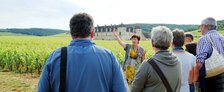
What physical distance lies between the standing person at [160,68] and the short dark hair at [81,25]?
0.91 meters

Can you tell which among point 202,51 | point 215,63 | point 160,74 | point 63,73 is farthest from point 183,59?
point 63,73

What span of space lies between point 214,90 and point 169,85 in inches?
95.3

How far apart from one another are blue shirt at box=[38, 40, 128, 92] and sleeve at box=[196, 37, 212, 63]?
286cm

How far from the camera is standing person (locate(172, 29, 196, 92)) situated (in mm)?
5242

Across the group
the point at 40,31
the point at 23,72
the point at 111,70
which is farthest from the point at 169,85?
the point at 40,31

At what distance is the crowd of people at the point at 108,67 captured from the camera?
3.42 metres

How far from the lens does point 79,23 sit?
3467 mm

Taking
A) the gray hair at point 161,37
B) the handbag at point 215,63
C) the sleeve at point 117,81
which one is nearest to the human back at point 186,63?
the handbag at point 215,63

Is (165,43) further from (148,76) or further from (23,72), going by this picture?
(23,72)

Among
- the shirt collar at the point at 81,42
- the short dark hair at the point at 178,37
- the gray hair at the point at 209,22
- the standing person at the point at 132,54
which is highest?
the gray hair at the point at 209,22

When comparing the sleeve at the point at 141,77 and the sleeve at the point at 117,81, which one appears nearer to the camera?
the sleeve at the point at 117,81

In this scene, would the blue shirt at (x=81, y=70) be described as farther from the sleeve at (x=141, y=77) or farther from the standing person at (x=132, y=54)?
the standing person at (x=132, y=54)

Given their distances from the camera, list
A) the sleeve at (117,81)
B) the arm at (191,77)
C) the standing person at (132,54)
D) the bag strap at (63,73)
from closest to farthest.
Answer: the bag strap at (63,73) → the sleeve at (117,81) → the arm at (191,77) → the standing person at (132,54)

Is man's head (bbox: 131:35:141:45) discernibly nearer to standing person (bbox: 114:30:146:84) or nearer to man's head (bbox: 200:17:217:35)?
standing person (bbox: 114:30:146:84)
